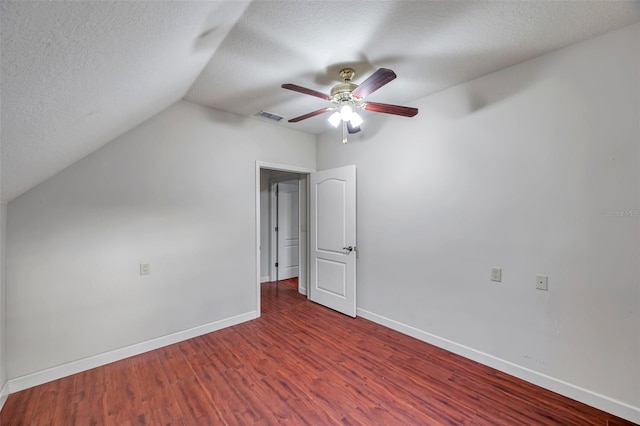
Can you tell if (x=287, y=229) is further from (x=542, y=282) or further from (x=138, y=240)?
(x=542, y=282)

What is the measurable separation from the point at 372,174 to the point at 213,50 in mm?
2149

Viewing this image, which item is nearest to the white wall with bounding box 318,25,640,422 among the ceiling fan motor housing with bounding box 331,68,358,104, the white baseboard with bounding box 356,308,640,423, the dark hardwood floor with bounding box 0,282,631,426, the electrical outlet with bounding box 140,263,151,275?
the white baseboard with bounding box 356,308,640,423

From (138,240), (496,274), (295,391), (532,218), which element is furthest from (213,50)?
(496,274)

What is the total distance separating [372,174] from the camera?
11.0 feet

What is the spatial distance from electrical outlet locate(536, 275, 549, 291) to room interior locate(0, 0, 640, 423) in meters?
0.03

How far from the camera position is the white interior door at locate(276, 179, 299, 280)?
17.7 feet

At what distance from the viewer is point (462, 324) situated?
256 cm

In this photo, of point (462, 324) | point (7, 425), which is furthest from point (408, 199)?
point (7, 425)

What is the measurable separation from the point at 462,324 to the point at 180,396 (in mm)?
2542

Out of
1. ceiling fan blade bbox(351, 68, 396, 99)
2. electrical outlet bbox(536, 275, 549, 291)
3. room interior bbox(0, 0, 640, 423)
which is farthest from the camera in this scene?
electrical outlet bbox(536, 275, 549, 291)

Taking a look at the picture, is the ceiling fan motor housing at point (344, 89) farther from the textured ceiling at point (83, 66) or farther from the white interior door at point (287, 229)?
the white interior door at point (287, 229)

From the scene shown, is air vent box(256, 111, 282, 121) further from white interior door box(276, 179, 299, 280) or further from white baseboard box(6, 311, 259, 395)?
white baseboard box(6, 311, 259, 395)

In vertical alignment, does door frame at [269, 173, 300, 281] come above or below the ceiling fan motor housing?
below

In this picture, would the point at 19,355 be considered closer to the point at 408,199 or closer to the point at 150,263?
the point at 150,263
